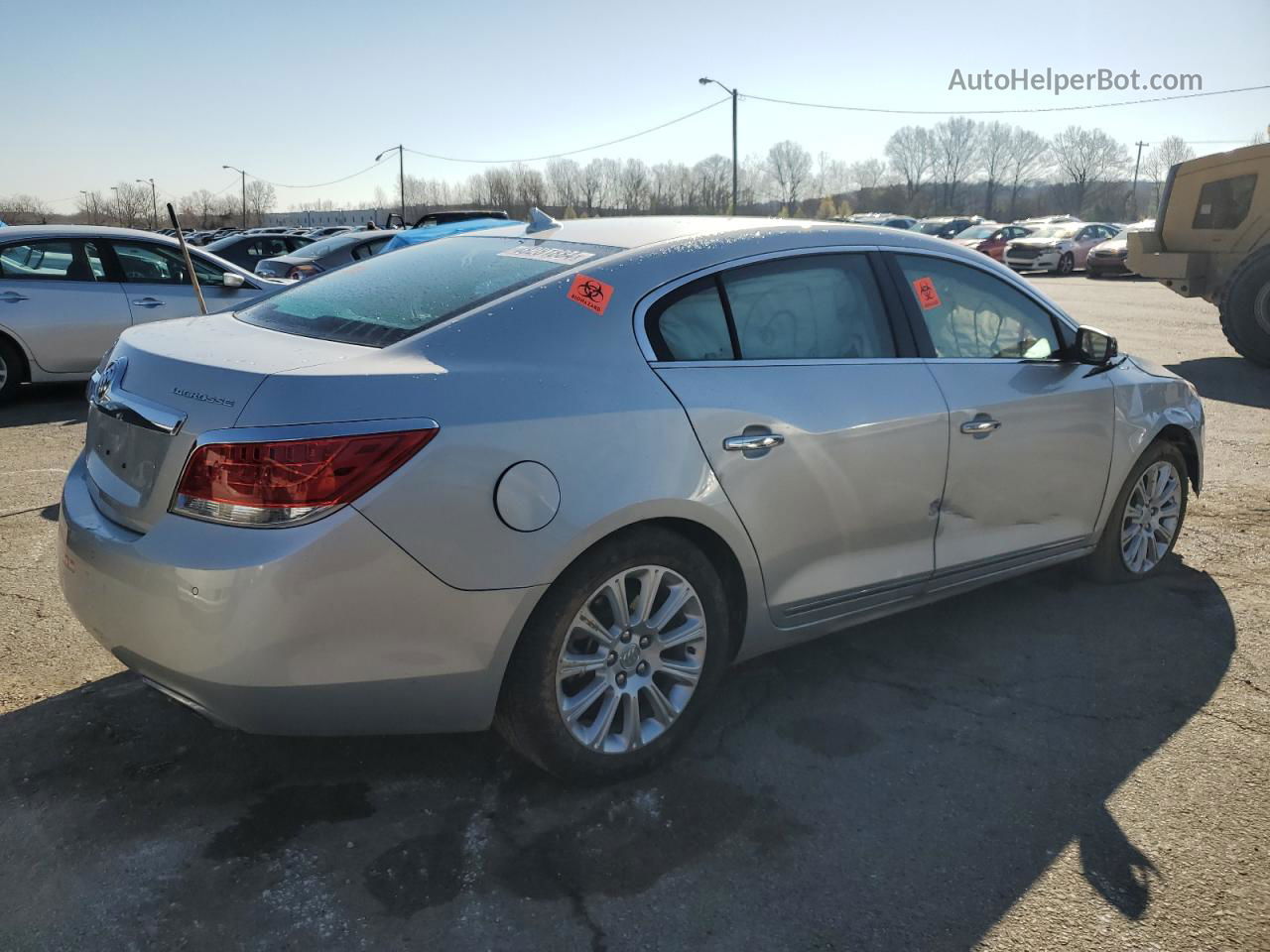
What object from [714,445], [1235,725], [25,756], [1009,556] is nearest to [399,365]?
[714,445]

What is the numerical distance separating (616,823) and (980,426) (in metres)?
1.95

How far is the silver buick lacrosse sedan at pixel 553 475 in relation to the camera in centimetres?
241

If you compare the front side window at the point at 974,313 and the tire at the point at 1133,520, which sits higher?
the front side window at the point at 974,313

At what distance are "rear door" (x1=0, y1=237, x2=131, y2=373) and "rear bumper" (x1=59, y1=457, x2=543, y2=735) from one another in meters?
6.90

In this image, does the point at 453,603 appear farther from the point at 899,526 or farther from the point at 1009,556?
Result: the point at 1009,556

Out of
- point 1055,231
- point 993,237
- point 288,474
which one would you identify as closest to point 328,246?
point 288,474

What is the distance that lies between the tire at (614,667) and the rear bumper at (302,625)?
9cm

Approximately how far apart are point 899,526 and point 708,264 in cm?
114

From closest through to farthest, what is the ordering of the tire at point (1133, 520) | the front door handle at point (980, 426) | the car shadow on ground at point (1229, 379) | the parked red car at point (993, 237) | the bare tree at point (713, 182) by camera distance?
the front door handle at point (980, 426) → the tire at point (1133, 520) → the car shadow on ground at point (1229, 379) → the parked red car at point (993, 237) → the bare tree at point (713, 182)

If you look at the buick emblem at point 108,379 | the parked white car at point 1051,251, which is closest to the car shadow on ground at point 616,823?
the buick emblem at point 108,379

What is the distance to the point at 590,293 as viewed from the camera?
9.59 ft

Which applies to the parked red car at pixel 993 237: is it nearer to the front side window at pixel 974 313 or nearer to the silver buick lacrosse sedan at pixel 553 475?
the front side window at pixel 974 313

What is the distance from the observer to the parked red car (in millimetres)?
31828

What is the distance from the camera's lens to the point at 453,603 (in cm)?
253
